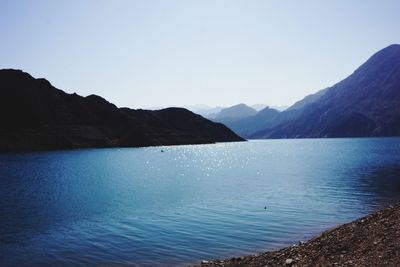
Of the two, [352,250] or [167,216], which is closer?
[352,250]

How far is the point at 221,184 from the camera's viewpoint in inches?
3081

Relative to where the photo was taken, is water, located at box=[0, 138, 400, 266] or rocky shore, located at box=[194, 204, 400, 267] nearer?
rocky shore, located at box=[194, 204, 400, 267]

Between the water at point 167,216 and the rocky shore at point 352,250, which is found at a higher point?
the rocky shore at point 352,250

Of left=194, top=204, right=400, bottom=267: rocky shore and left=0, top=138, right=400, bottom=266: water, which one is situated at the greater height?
left=194, top=204, right=400, bottom=267: rocky shore

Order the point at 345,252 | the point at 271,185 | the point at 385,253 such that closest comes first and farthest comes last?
the point at 385,253
the point at 345,252
the point at 271,185

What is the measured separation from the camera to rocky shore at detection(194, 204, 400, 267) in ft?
63.3

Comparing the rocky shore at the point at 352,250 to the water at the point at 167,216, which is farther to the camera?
the water at the point at 167,216

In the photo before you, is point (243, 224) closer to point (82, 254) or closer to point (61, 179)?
point (82, 254)

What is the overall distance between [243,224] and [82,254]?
16.9 metres

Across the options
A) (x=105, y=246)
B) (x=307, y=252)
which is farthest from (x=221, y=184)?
(x=307, y=252)

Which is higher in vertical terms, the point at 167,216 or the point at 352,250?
the point at 352,250

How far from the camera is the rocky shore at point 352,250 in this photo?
760 inches

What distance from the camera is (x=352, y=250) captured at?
22.2 m

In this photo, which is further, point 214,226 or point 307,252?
point 214,226
